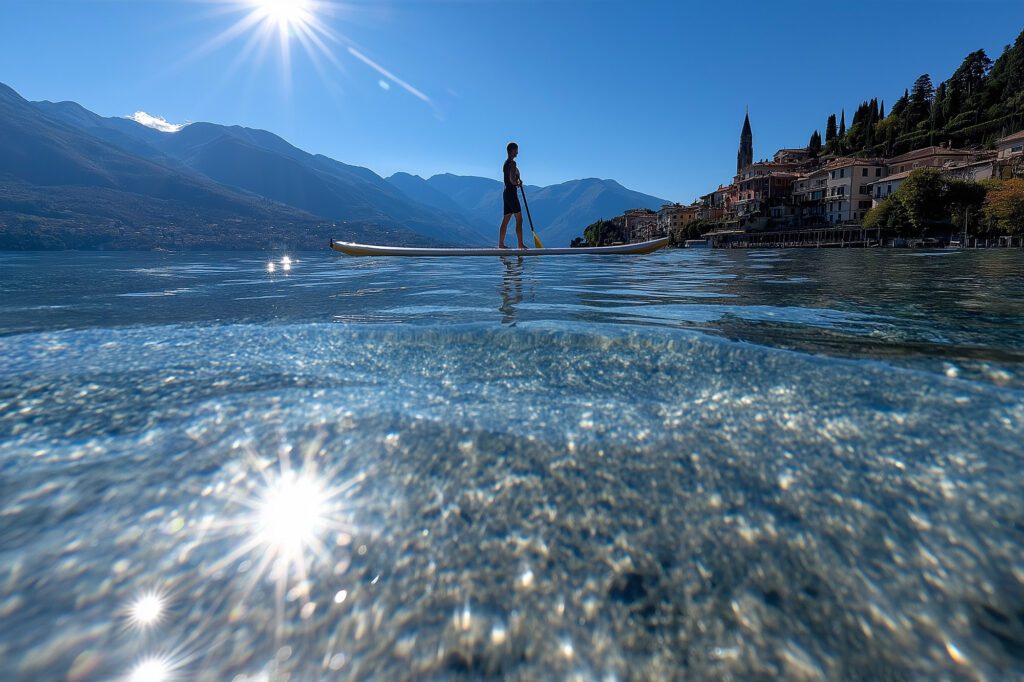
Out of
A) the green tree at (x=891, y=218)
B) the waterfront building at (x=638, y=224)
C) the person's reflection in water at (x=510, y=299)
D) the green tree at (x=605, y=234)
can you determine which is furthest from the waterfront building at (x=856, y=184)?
the person's reflection in water at (x=510, y=299)

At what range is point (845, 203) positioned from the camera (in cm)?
7888

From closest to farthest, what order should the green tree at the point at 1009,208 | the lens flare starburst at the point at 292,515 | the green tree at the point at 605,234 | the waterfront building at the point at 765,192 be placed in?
the lens flare starburst at the point at 292,515, the green tree at the point at 1009,208, the waterfront building at the point at 765,192, the green tree at the point at 605,234

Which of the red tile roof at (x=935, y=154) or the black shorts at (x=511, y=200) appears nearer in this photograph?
the black shorts at (x=511, y=200)

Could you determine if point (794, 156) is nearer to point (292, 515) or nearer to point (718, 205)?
point (718, 205)

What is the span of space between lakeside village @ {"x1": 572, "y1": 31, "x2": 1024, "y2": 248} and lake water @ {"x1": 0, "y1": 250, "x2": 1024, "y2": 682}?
201ft

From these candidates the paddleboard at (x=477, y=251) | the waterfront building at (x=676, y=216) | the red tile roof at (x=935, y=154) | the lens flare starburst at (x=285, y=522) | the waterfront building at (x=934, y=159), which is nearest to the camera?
the lens flare starburst at (x=285, y=522)

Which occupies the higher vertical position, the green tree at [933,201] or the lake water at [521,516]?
the green tree at [933,201]

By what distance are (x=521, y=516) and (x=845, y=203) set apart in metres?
97.8

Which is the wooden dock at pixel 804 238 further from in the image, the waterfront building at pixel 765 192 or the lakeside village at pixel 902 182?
the waterfront building at pixel 765 192

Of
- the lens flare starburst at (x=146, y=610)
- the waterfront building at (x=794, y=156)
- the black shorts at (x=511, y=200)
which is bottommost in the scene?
the lens flare starburst at (x=146, y=610)

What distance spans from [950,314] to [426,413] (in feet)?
19.2

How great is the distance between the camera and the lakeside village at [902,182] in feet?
175

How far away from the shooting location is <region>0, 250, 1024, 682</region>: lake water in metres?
1.24

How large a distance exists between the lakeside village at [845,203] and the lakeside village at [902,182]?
167 mm
